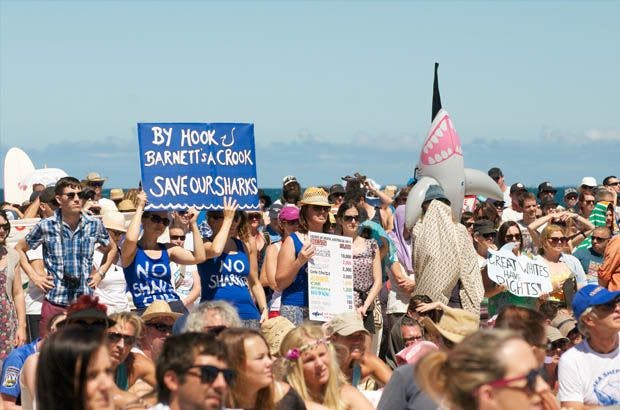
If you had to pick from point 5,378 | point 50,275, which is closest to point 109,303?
point 50,275

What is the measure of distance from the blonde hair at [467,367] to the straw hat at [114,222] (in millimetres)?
5999

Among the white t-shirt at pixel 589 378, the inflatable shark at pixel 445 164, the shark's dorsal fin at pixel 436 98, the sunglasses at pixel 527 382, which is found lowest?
the white t-shirt at pixel 589 378

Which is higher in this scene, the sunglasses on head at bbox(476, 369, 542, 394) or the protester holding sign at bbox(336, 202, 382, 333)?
the sunglasses on head at bbox(476, 369, 542, 394)

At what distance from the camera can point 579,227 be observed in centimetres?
1375

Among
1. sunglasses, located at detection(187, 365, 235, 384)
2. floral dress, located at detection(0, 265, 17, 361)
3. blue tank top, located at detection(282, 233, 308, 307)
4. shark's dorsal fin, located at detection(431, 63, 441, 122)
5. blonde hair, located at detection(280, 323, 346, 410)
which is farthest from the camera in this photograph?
shark's dorsal fin, located at detection(431, 63, 441, 122)

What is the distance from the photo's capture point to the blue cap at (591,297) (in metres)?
7.30

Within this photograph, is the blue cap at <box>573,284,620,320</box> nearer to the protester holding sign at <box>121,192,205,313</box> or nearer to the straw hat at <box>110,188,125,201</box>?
the protester holding sign at <box>121,192,205,313</box>

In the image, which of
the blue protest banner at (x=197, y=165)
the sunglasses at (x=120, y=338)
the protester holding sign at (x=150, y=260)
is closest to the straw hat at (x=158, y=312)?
the protester holding sign at (x=150, y=260)

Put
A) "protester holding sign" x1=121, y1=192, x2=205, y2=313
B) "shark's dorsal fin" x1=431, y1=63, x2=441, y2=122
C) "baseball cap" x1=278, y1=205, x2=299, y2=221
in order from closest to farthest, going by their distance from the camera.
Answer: "protester holding sign" x1=121, y1=192, x2=205, y2=313
"baseball cap" x1=278, y1=205, x2=299, y2=221
"shark's dorsal fin" x1=431, y1=63, x2=441, y2=122

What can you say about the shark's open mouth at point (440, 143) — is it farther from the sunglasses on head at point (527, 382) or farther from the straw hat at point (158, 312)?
the sunglasses on head at point (527, 382)

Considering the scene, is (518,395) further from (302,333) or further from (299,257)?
(299,257)

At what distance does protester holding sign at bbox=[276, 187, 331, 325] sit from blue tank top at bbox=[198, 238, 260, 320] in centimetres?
34

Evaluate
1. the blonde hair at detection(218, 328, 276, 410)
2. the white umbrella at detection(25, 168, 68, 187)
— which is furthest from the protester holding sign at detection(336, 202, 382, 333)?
the white umbrella at detection(25, 168, 68, 187)

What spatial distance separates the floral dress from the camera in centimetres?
970
